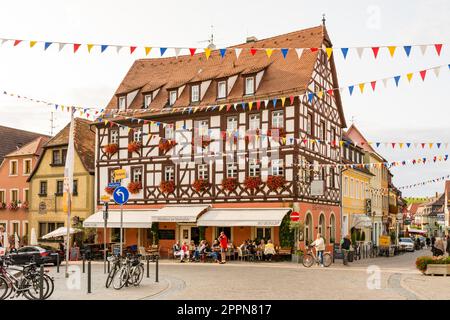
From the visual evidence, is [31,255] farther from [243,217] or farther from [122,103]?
[122,103]

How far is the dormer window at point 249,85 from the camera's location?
116ft

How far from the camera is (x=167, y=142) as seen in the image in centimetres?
3694

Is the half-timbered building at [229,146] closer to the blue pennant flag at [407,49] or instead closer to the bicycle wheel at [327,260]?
the bicycle wheel at [327,260]

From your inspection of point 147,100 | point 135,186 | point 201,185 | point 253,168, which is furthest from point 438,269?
point 147,100

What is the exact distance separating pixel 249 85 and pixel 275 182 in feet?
20.3

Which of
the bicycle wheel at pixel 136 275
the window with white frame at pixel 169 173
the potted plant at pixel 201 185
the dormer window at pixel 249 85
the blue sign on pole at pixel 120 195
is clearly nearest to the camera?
the bicycle wheel at pixel 136 275

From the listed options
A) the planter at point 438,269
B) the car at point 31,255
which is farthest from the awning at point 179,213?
the planter at point 438,269

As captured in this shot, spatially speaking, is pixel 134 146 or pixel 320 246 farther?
pixel 134 146

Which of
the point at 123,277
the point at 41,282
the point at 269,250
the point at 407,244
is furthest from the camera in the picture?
the point at 407,244

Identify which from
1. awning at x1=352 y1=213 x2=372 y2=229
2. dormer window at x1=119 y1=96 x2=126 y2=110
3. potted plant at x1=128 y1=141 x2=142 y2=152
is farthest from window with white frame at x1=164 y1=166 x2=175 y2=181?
awning at x1=352 y1=213 x2=372 y2=229

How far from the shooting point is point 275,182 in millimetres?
32969

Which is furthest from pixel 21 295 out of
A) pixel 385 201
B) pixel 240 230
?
pixel 385 201

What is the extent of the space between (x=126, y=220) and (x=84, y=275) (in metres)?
16.4

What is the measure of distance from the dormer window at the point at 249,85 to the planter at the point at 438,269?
53.5ft
